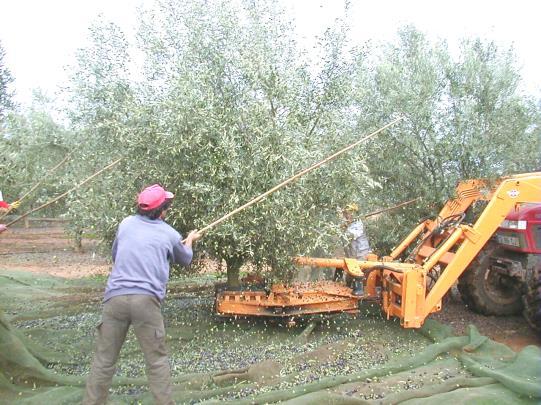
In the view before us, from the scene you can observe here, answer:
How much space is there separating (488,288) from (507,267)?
55 cm

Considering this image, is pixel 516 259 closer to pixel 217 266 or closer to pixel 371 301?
pixel 371 301

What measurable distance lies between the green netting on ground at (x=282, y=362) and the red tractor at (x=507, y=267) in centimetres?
146

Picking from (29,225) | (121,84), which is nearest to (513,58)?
(121,84)

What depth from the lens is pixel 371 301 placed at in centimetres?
794

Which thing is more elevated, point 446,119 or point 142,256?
point 446,119

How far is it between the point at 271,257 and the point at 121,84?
294 centimetres

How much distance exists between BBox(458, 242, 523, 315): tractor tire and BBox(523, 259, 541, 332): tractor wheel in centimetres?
90

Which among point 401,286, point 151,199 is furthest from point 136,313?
point 401,286

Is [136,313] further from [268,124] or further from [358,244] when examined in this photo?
[358,244]

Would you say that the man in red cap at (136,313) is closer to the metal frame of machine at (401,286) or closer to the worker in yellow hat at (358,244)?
the metal frame of machine at (401,286)

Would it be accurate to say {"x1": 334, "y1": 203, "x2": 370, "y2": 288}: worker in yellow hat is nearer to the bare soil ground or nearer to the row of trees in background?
the row of trees in background

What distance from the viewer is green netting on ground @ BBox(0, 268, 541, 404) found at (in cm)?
475

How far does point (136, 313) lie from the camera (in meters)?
4.23

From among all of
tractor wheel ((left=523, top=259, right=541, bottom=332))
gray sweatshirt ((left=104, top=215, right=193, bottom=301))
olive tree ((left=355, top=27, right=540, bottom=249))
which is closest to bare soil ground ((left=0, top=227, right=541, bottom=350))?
tractor wheel ((left=523, top=259, right=541, bottom=332))
